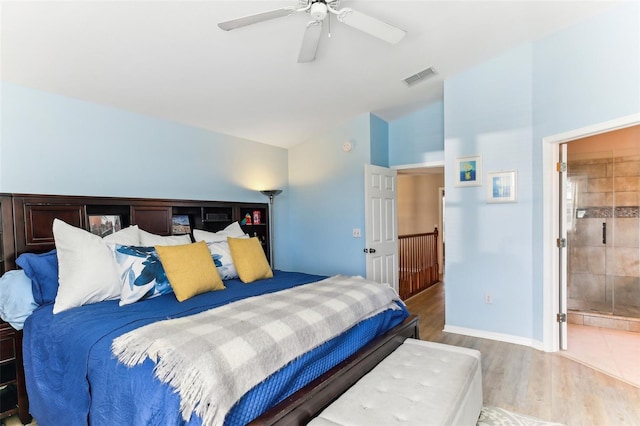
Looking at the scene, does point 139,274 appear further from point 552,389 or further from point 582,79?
point 582,79

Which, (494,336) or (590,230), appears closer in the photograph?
(494,336)

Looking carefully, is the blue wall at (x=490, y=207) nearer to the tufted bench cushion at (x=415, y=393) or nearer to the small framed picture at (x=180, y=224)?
the tufted bench cushion at (x=415, y=393)

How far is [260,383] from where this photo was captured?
4.66 ft

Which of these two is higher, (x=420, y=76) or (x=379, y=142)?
(x=420, y=76)

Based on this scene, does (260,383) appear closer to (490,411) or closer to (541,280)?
(490,411)

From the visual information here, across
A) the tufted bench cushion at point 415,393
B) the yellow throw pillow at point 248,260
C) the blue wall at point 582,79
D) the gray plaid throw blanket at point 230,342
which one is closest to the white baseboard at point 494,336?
the blue wall at point 582,79

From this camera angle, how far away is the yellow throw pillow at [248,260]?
2.89m

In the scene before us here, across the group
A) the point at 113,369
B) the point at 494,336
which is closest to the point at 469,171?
the point at 494,336

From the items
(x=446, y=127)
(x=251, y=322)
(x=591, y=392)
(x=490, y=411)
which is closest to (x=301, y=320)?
(x=251, y=322)

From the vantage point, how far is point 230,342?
145 centimetres

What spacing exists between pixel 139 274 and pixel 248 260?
2.99 feet

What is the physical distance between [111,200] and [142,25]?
5.13 ft

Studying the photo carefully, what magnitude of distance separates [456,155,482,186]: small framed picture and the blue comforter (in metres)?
1.97

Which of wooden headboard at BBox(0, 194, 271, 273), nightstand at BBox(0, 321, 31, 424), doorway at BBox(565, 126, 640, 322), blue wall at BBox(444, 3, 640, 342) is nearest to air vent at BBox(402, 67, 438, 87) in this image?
blue wall at BBox(444, 3, 640, 342)
